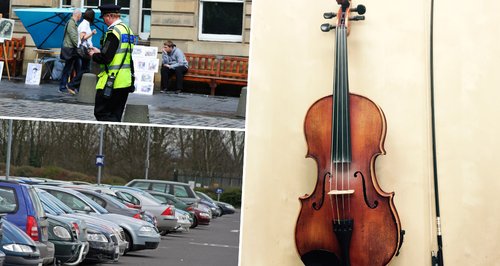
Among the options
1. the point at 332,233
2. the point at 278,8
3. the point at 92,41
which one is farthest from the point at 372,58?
the point at 92,41

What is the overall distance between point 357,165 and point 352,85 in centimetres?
58

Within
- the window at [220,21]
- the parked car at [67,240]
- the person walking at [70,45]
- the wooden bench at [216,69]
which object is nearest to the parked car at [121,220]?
the parked car at [67,240]

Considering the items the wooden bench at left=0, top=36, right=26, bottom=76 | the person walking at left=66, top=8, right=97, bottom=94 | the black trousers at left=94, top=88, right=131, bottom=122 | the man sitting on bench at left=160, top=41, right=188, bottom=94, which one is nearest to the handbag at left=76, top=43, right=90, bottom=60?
the person walking at left=66, top=8, right=97, bottom=94

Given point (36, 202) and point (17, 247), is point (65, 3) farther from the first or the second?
point (17, 247)

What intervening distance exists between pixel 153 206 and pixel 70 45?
5.06m

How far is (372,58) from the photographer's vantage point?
7113mm

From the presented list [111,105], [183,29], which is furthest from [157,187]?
[183,29]

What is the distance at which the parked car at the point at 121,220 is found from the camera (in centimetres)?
787

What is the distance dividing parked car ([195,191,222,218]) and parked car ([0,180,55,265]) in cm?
105

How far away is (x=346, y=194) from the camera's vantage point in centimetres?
668

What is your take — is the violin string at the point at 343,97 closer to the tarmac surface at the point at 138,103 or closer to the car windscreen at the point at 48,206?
the tarmac surface at the point at 138,103

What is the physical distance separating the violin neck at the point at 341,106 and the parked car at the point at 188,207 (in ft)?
4.96

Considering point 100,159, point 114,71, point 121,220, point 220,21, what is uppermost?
point 220,21

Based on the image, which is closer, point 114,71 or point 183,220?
point 183,220
